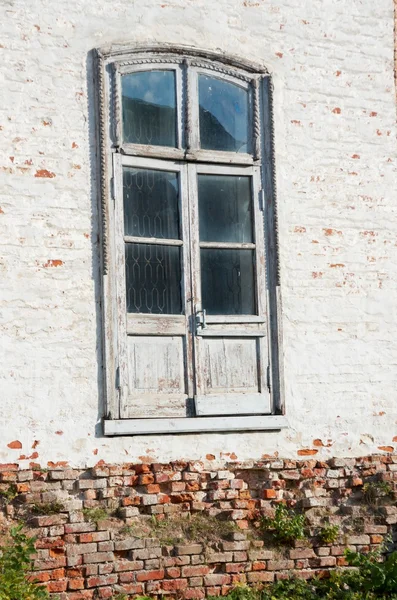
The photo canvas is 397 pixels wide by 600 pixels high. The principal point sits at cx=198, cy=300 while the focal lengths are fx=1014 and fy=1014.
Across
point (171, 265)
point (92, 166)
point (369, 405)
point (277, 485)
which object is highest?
point (92, 166)

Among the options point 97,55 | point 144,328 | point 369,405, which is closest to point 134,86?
point 97,55

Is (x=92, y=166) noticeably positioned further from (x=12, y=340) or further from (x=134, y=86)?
(x=12, y=340)

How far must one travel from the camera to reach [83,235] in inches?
286

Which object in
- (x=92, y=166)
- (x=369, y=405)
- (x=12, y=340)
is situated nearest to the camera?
(x=12, y=340)

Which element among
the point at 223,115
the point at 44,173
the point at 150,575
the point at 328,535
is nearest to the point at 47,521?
the point at 150,575

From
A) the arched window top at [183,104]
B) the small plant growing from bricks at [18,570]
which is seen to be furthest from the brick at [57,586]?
the arched window top at [183,104]

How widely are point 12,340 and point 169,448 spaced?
137cm

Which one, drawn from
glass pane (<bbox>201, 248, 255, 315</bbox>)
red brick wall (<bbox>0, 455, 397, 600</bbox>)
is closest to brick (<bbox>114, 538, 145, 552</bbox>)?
red brick wall (<bbox>0, 455, 397, 600</bbox>)

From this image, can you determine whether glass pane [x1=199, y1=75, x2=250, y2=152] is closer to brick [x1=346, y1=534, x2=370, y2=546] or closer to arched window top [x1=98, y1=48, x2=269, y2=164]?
arched window top [x1=98, y1=48, x2=269, y2=164]

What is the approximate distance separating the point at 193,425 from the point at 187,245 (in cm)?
136

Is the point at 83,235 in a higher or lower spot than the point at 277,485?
higher

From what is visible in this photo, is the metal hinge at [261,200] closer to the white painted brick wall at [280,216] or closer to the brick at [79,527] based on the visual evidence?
the white painted brick wall at [280,216]

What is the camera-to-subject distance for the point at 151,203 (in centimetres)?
763

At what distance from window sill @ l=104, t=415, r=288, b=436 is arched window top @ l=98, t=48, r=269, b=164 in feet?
6.54
